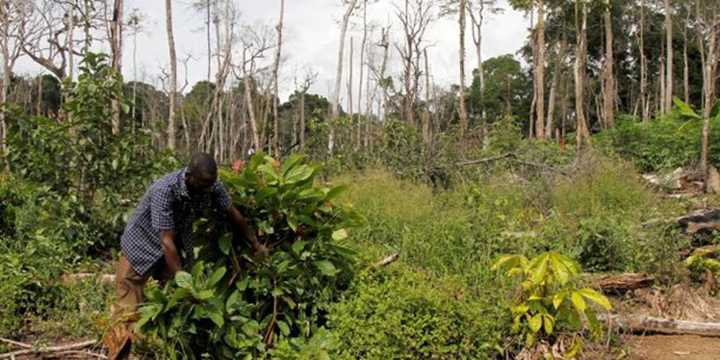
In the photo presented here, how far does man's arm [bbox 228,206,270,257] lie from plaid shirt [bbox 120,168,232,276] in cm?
8

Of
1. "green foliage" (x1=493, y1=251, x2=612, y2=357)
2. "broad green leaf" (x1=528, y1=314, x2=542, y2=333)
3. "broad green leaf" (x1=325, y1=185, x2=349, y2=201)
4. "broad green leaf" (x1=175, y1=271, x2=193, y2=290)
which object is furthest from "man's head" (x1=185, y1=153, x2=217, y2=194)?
"broad green leaf" (x1=528, y1=314, x2=542, y2=333)

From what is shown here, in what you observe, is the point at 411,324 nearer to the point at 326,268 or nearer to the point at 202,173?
the point at 326,268

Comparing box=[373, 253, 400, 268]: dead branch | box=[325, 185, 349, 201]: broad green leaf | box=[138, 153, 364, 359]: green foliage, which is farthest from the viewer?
box=[373, 253, 400, 268]: dead branch

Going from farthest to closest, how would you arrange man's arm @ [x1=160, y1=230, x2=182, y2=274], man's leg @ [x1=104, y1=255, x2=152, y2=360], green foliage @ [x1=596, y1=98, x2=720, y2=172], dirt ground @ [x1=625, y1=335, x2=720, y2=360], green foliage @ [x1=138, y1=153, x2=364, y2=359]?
1. green foliage @ [x1=596, y1=98, x2=720, y2=172]
2. dirt ground @ [x1=625, y1=335, x2=720, y2=360]
3. man's leg @ [x1=104, y1=255, x2=152, y2=360]
4. green foliage @ [x1=138, y1=153, x2=364, y2=359]
5. man's arm @ [x1=160, y1=230, x2=182, y2=274]

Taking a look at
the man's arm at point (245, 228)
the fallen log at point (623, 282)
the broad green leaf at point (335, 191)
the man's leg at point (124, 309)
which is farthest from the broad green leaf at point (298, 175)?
the fallen log at point (623, 282)

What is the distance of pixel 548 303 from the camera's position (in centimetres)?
388

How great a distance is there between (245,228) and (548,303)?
191cm

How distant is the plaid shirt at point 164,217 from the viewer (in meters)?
3.53

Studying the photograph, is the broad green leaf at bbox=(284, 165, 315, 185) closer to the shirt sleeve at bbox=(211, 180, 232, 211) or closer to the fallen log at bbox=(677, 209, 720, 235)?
the shirt sleeve at bbox=(211, 180, 232, 211)

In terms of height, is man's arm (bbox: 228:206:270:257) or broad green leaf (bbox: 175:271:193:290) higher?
man's arm (bbox: 228:206:270:257)

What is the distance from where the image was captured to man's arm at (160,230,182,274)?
3.49 meters

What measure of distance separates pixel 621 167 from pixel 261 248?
19.8 ft

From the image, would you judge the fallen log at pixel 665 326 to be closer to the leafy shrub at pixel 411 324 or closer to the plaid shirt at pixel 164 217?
the leafy shrub at pixel 411 324

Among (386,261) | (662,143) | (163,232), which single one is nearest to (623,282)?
(386,261)
